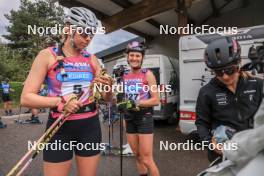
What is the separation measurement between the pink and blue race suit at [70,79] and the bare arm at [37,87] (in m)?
0.07

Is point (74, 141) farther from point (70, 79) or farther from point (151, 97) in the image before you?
point (151, 97)

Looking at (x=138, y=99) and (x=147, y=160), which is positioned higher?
(x=138, y=99)

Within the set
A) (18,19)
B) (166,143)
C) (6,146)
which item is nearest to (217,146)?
(166,143)

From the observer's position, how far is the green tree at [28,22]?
153ft

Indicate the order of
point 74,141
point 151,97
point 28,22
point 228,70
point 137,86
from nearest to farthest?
point 228,70 → point 74,141 → point 151,97 → point 137,86 → point 28,22

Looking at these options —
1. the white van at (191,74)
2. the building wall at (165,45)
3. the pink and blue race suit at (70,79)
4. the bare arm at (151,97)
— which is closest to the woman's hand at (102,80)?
the pink and blue race suit at (70,79)

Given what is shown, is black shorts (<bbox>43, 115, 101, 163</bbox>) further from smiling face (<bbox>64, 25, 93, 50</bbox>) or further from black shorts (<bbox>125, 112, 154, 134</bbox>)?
black shorts (<bbox>125, 112, 154, 134</bbox>)

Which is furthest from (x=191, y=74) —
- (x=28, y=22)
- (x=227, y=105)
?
(x=28, y=22)

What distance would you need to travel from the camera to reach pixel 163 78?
10703mm

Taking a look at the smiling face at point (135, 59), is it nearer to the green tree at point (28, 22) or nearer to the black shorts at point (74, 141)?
the black shorts at point (74, 141)

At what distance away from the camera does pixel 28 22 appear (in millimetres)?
47812

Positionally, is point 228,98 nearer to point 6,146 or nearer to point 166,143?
point 166,143

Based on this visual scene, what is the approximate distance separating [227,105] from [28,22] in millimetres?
49610

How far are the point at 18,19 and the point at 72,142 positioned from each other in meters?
49.7
